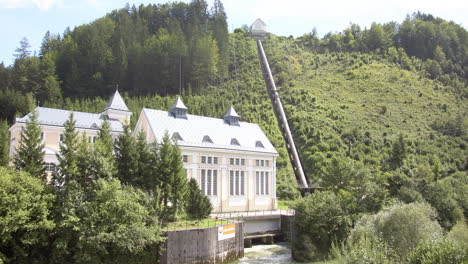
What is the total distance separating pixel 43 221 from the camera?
28328 millimetres

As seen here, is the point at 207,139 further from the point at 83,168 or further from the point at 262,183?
the point at 83,168

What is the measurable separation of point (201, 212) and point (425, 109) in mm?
69895

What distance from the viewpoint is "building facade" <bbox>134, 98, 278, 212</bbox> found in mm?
51375

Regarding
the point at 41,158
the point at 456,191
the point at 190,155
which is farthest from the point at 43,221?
the point at 456,191

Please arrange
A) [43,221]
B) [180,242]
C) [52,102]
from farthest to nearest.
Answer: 1. [52,102]
2. [180,242]
3. [43,221]

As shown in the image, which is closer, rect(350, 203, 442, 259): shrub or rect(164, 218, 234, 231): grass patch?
rect(350, 203, 442, 259): shrub

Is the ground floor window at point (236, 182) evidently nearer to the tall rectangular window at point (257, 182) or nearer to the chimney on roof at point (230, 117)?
the tall rectangular window at point (257, 182)

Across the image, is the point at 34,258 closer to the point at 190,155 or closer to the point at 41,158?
the point at 41,158

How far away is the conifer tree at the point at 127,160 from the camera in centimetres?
3853

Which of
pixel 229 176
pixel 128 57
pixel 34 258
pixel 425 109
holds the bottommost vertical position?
pixel 34 258

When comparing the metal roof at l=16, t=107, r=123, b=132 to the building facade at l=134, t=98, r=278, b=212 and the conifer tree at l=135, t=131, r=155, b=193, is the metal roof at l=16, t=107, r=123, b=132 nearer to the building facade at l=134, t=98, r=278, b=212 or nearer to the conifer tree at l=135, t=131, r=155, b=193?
the building facade at l=134, t=98, r=278, b=212

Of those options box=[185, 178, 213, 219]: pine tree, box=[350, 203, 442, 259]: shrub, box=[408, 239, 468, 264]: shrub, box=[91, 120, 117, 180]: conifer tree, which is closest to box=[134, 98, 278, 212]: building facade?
box=[185, 178, 213, 219]: pine tree

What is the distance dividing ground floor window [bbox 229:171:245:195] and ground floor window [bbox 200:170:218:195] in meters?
2.68

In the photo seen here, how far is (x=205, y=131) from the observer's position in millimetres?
55781
